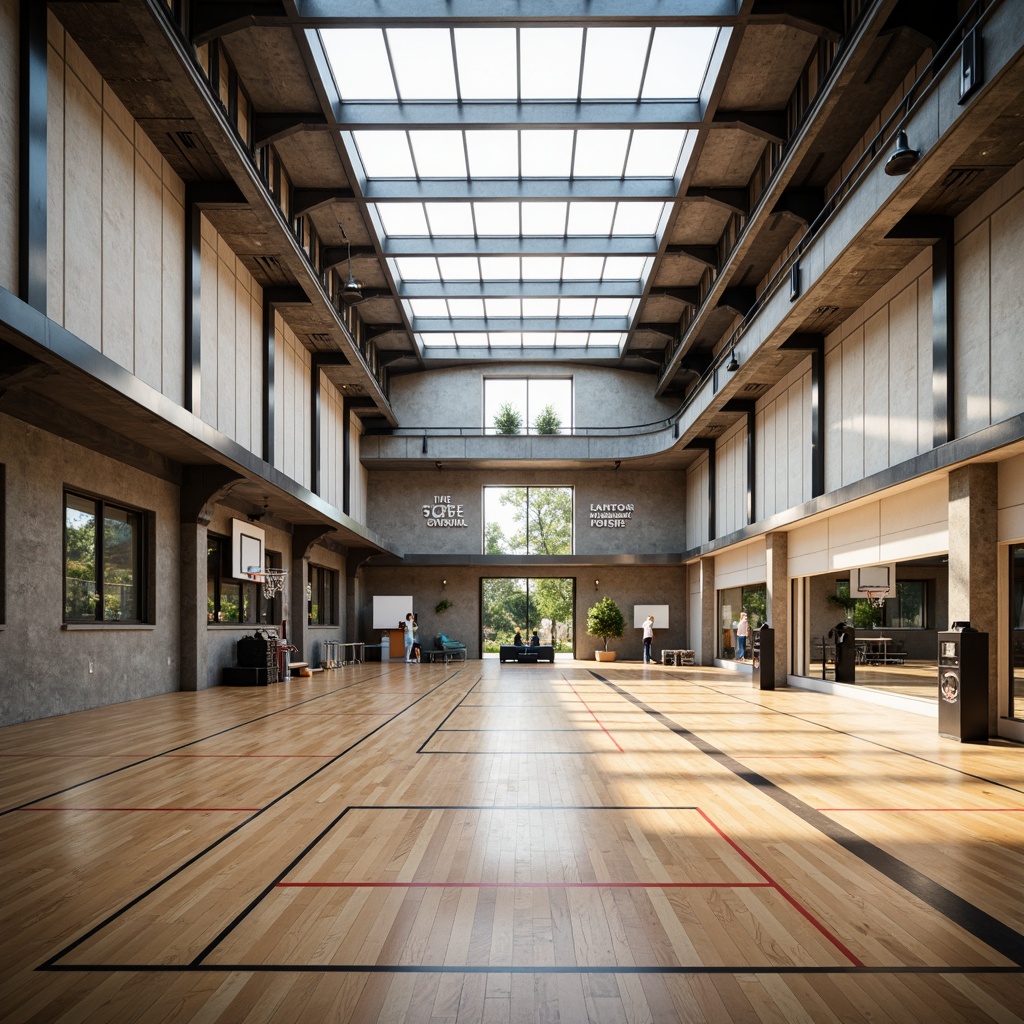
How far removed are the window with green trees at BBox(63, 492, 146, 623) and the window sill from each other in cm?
15

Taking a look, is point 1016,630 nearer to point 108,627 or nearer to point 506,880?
point 506,880

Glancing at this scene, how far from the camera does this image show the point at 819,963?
3684 millimetres

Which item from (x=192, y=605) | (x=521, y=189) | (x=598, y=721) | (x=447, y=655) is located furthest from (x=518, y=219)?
(x=447, y=655)

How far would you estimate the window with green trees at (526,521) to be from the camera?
32.0m

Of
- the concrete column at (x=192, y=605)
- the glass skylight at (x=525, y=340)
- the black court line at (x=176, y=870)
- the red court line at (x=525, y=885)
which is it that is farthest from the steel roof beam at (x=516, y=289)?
the red court line at (x=525, y=885)

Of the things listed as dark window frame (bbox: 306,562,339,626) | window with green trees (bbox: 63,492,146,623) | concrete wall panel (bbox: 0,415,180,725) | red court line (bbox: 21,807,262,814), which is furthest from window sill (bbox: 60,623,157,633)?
dark window frame (bbox: 306,562,339,626)

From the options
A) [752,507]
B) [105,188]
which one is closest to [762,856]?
[105,188]

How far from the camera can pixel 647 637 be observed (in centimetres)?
2842

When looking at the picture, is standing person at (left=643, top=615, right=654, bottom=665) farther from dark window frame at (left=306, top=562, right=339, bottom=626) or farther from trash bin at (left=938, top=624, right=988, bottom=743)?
trash bin at (left=938, top=624, right=988, bottom=743)

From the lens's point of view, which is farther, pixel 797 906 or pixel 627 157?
pixel 627 157

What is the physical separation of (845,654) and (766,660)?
5.88 ft

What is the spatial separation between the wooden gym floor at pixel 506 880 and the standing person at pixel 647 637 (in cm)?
1815

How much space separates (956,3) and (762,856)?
10906 mm

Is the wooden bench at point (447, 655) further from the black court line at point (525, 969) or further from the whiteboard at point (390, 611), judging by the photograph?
the black court line at point (525, 969)
